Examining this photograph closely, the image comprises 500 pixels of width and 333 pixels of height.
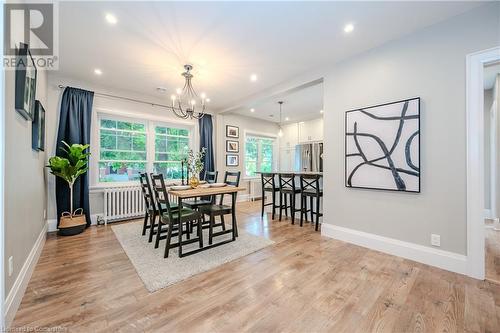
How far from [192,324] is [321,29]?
3151 mm

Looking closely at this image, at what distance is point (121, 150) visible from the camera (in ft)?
14.8

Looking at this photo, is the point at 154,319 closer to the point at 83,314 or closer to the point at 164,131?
the point at 83,314

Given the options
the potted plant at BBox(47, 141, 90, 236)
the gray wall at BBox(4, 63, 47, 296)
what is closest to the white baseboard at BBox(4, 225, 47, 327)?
the gray wall at BBox(4, 63, 47, 296)

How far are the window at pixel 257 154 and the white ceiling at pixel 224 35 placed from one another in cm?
340

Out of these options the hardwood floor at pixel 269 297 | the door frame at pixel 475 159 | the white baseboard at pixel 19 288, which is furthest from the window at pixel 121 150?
the door frame at pixel 475 159

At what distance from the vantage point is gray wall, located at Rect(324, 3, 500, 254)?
87.6 inches

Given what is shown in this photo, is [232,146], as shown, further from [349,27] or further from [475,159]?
[475,159]

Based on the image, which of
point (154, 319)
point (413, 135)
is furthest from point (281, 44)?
point (154, 319)

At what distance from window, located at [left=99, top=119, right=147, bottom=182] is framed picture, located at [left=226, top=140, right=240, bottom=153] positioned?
2263 mm

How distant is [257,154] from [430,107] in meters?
5.22

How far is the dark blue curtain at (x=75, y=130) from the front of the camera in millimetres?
3693

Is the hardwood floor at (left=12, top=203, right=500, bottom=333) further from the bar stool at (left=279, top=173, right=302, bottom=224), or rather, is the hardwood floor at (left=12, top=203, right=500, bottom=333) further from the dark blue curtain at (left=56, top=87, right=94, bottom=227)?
the bar stool at (left=279, top=173, right=302, bottom=224)

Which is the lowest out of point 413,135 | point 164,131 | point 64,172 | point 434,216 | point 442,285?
point 442,285

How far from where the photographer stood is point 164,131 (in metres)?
5.14
